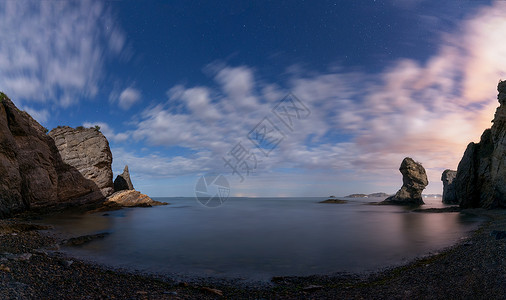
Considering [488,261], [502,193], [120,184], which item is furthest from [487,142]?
[120,184]

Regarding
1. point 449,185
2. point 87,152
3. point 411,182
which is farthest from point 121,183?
point 449,185

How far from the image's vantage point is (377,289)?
8672 mm

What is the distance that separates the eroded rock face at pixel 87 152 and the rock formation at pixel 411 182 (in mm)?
74974

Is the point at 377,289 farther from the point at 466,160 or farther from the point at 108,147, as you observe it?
the point at 108,147

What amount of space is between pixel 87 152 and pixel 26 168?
65.4 feet

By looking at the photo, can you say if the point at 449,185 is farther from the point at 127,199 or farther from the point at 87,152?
the point at 87,152

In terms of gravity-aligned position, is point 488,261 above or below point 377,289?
above

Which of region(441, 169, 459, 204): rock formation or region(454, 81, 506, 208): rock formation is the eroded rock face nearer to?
region(454, 81, 506, 208): rock formation

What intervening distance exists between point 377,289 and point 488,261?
13.5 feet

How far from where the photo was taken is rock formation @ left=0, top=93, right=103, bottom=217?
27891 millimetres

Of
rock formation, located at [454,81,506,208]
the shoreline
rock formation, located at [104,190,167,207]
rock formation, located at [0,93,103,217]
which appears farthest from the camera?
rock formation, located at [104,190,167,207]

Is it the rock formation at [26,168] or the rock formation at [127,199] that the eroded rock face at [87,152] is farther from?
the rock formation at [26,168]

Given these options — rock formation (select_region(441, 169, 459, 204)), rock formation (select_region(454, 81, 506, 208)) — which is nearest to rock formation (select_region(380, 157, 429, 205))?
rock formation (select_region(441, 169, 459, 204))

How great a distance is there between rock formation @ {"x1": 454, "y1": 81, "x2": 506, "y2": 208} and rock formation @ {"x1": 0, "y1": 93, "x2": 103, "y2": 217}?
5956 cm
